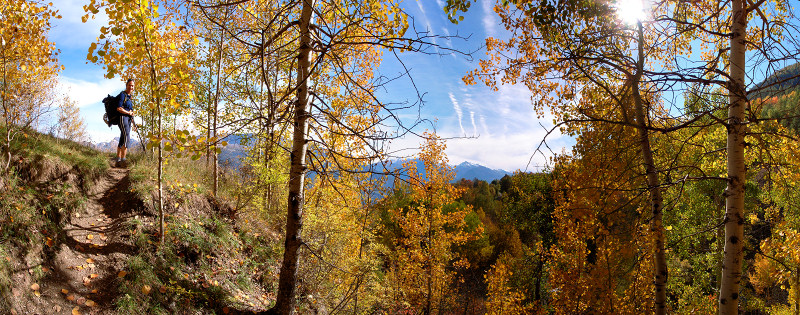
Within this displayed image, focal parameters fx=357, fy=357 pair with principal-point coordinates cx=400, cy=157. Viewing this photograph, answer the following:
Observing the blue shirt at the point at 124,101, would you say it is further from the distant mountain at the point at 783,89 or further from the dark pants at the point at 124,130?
the distant mountain at the point at 783,89

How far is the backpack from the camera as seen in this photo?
708 cm

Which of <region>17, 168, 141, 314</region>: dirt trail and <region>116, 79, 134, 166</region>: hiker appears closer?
<region>17, 168, 141, 314</region>: dirt trail

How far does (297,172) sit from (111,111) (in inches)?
228

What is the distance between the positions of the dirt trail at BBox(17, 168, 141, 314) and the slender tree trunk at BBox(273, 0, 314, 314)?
8.64 feet

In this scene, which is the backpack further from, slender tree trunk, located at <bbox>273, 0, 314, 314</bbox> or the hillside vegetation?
slender tree trunk, located at <bbox>273, 0, 314, 314</bbox>

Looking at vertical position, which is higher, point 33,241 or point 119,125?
point 119,125

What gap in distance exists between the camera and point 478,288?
92.2 ft

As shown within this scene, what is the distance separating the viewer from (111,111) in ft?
23.3

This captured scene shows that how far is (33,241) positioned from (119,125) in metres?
3.07

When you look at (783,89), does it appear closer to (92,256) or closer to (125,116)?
(92,256)

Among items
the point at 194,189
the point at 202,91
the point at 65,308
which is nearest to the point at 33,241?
the point at 65,308

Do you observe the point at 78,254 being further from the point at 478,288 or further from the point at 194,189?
the point at 478,288

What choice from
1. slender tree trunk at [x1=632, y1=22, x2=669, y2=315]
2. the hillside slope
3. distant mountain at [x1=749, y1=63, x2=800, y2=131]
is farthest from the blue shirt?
distant mountain at [x1=749, y1=63, x2=800, y2=131]

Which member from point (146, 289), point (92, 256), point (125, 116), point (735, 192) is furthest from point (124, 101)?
point (735, 192)
